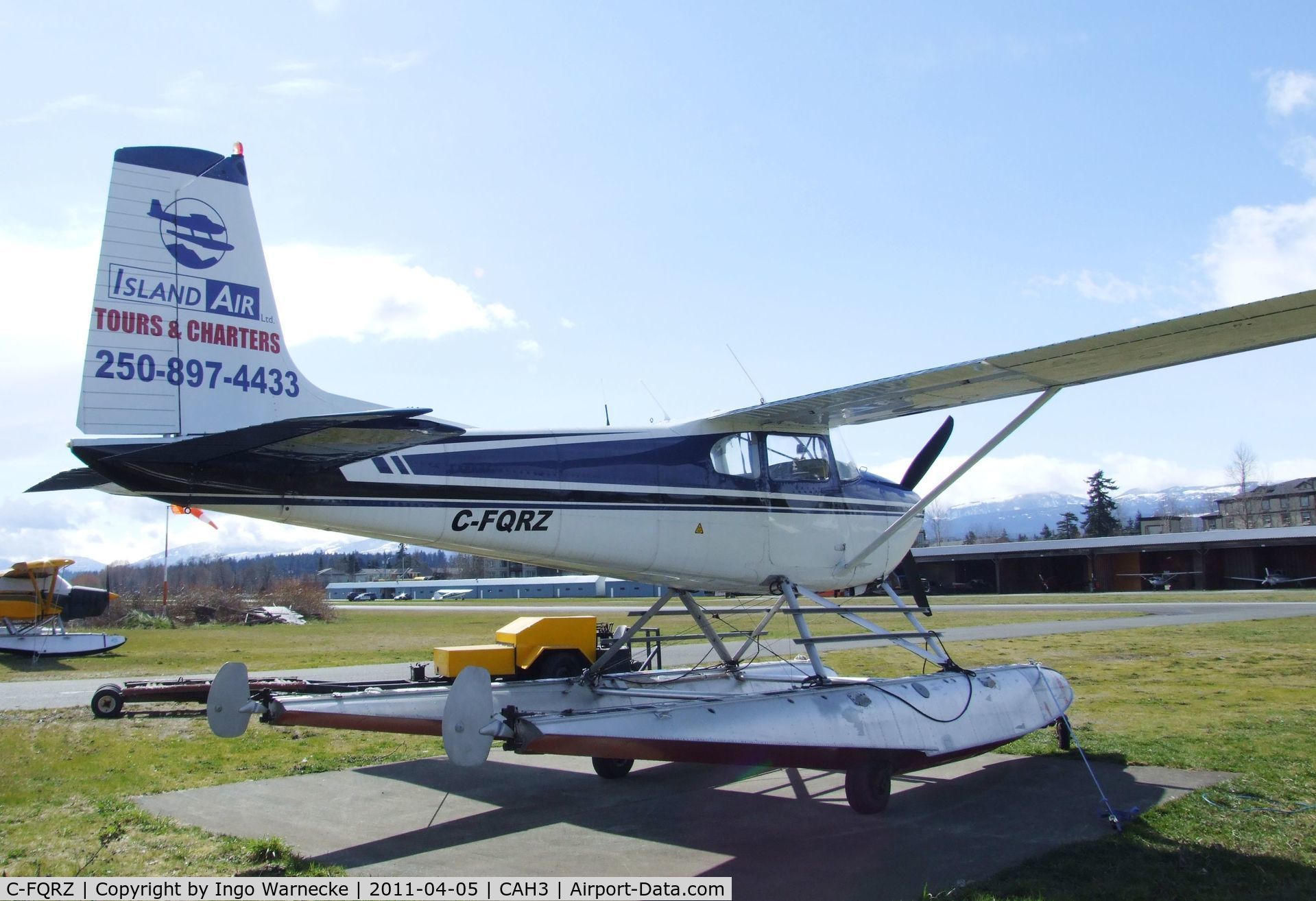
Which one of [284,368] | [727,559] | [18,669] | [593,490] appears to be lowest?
[18,669]

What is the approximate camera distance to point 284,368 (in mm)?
7176

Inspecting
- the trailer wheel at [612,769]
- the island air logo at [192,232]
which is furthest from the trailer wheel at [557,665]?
the island air logo at [192,232]

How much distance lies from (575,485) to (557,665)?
4.91 meters

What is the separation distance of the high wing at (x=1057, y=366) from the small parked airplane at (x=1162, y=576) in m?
55.1

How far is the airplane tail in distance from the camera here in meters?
6.42

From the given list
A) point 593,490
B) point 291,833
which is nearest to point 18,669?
point 291,833

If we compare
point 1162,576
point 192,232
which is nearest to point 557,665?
point 192,232

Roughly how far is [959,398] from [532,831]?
20.6 ft

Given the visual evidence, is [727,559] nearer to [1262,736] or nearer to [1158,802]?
[1158,802]

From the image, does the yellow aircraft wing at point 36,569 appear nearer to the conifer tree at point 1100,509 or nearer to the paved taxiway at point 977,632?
the paved taxiway at point 977,632

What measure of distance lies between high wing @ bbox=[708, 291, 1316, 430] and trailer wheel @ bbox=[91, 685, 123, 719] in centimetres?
813

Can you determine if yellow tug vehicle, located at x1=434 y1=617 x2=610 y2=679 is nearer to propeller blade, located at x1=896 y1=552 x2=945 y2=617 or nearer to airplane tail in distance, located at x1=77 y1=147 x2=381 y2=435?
propeller blade, located at x1=896 y1=552 x2=945 y2=617

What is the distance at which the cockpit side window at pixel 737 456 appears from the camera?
29.5ft

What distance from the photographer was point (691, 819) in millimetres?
7559
